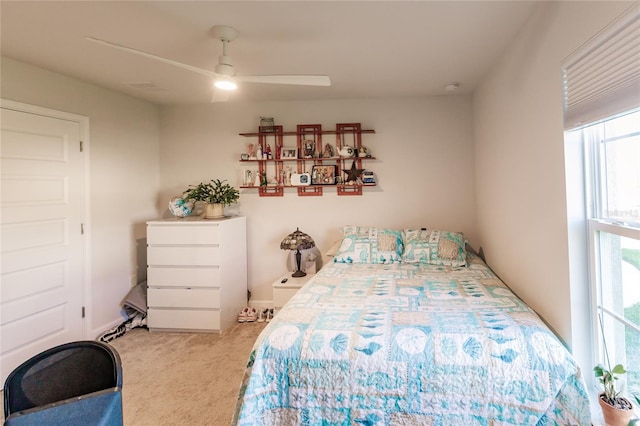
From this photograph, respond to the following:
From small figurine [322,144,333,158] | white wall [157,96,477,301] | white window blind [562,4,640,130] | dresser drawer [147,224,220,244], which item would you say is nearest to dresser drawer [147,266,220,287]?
dresser drawer [147,224,220,244]

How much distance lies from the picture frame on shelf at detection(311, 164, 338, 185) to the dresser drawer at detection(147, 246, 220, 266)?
1278 millimetres

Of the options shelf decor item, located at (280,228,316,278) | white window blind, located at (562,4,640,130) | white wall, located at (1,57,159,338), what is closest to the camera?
white window blind, located at (562,4,640,130)

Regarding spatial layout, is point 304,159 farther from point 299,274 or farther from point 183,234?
point 183,234

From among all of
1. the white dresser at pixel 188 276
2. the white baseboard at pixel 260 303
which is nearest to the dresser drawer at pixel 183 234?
the white dresser at pixel 188 276

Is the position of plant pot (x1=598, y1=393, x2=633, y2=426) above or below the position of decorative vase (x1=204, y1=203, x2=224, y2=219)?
below

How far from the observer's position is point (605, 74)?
4.10 ft

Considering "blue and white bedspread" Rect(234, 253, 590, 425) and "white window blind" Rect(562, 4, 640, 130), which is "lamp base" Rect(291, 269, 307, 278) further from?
"white window blind" Rect(562, 4, 640, 130)

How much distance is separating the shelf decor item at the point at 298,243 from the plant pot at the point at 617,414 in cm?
240

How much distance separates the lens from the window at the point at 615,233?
127 centimetres

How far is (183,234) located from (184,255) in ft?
0.68

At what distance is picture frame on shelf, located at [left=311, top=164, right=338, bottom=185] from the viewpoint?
3490 mm

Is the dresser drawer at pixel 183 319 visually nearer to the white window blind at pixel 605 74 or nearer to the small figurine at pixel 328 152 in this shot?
the small figurine at pixel 328 152

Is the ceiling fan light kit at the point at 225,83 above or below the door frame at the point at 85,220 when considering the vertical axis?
above

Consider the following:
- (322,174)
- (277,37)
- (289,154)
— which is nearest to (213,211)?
(289,154)
